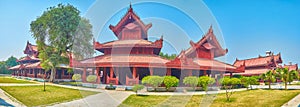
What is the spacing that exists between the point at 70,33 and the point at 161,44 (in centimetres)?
1226

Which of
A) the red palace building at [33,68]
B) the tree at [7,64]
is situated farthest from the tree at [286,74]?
the tree at [7,64]

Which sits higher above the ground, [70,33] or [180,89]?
[70,33]

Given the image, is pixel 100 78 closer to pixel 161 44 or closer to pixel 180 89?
pixel 161 44

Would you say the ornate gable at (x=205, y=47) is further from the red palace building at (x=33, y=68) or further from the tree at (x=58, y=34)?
the red palace building at (x=33, y=68)

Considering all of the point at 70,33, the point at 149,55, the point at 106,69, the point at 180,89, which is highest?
the point at 70,33

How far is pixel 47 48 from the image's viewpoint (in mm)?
26953

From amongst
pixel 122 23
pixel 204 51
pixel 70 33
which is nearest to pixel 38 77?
pixel 70 33

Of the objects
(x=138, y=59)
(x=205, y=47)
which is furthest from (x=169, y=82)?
(x=205, y=47)

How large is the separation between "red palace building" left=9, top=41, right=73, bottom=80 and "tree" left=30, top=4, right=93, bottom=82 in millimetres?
5546

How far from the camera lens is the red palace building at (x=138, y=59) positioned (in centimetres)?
1917

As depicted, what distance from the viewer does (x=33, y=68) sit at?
36.6 m

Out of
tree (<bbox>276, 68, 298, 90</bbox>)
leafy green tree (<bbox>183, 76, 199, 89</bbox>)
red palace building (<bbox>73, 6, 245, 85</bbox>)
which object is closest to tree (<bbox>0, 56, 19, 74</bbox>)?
red palace building (<bbox>73, 6, 245, 85</bbox>)

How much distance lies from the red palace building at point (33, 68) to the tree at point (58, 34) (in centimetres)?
555

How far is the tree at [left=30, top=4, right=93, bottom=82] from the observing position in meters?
25.5
